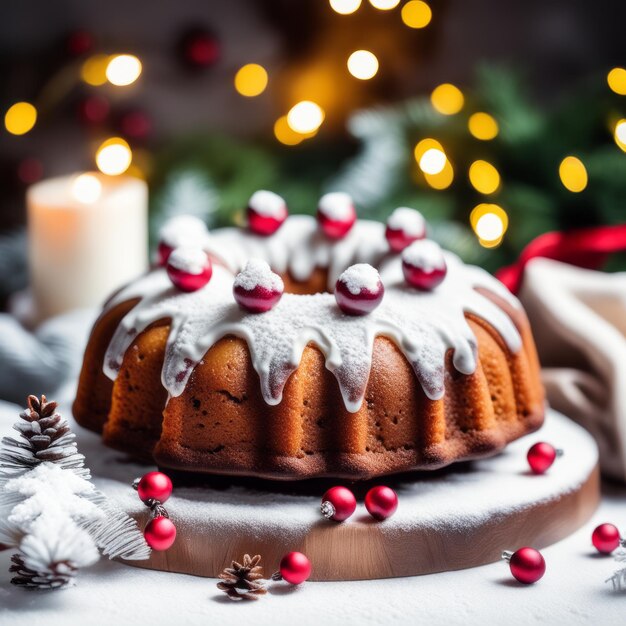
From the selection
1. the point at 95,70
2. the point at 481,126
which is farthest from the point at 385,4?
the point at 95,70

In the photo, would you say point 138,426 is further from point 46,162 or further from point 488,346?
point 46,162

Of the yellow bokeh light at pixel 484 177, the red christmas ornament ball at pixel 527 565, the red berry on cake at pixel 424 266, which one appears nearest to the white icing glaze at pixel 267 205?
the red berry on cake at pixel 424 266

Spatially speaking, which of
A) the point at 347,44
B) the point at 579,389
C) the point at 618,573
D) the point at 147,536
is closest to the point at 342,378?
the point at 147,536

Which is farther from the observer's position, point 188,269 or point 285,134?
point 285,134

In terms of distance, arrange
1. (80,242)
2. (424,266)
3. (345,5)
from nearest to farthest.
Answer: (424,266), (80,242), (345,5)

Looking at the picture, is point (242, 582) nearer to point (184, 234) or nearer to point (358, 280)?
point (358, 280)

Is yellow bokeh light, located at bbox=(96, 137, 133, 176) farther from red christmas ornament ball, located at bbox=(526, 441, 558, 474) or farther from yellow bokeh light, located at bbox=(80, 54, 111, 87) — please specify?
red christmas ornament ball, located at bbox=(526, 441, 558, 474)

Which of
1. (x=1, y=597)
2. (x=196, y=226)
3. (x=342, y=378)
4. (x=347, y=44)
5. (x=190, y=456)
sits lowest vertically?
(x=1, y=597)
